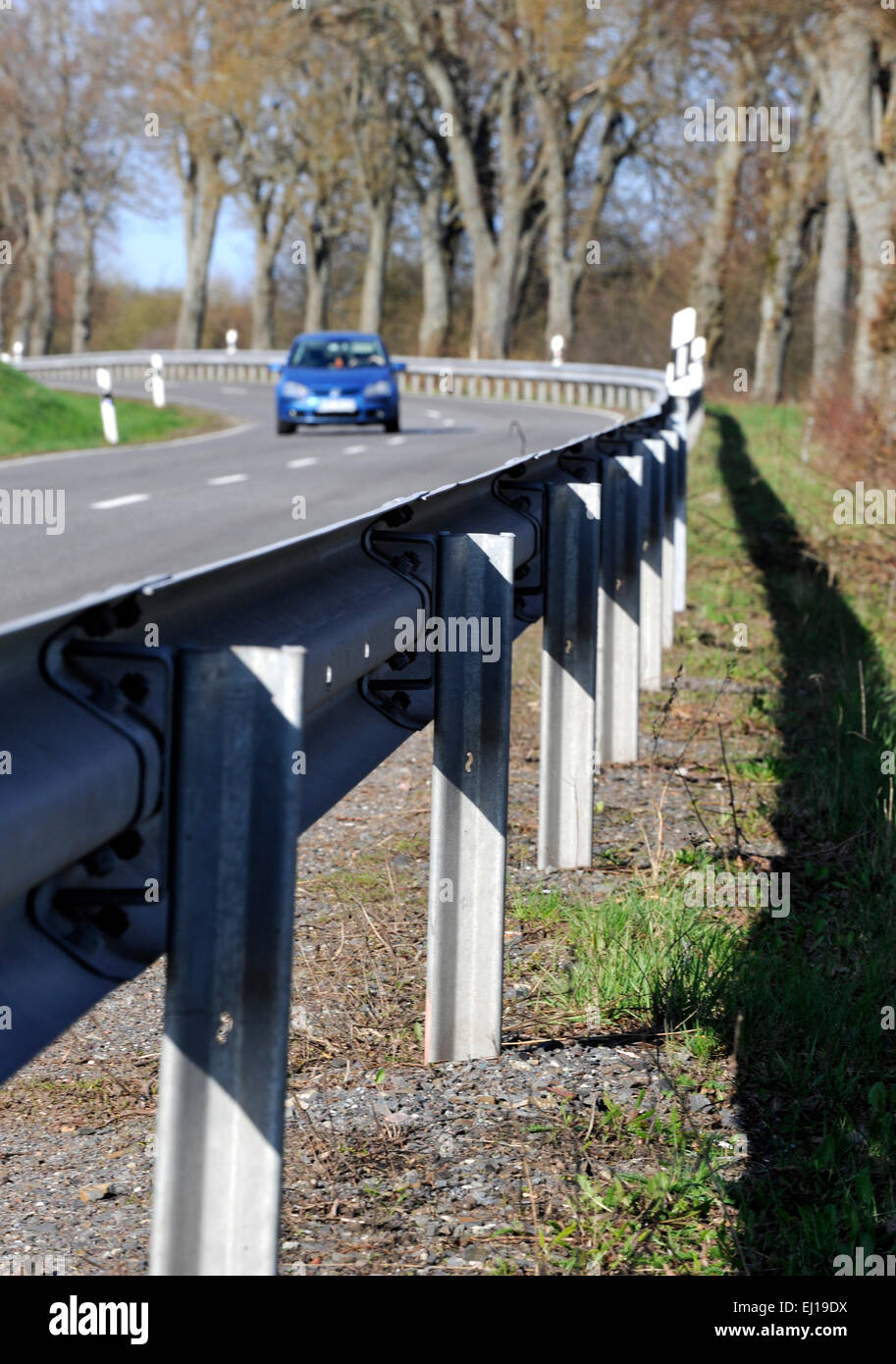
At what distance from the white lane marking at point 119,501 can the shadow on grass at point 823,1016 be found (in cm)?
889

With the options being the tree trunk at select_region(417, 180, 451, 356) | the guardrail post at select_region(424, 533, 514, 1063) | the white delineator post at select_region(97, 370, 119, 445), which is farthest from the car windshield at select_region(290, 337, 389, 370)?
the tree trunk at select_region(417, 180, 451, 356)

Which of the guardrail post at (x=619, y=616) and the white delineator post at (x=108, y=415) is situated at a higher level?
the white delineator post at (x=108, y=415)

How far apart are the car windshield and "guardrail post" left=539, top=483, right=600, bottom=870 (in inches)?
888

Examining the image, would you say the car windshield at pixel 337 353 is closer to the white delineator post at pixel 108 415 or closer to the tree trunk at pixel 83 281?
the white delineator post at pixel 108 415

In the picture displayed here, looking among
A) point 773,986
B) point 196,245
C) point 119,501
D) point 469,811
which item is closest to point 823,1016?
point 773,986

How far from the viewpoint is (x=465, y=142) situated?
165ft

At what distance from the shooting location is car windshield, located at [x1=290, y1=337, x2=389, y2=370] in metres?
27.8

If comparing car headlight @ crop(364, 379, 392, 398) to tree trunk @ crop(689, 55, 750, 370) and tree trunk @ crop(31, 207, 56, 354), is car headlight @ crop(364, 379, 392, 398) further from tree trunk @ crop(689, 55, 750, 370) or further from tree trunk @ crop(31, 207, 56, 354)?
tree trunk @ crop(31, 207, 56, 354)

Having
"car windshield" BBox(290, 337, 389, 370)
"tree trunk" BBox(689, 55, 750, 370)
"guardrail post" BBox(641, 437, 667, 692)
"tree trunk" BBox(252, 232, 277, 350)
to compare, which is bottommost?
"guardrail post" BBox(641, 437, 667, 692)

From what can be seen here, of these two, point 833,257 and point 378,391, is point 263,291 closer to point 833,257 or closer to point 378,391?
point 833,257

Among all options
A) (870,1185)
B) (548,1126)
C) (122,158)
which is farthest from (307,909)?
(122,158)

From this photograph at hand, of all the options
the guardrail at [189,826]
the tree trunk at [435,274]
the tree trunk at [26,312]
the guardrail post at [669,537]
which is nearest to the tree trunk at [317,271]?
the tree trunk at [435,274]

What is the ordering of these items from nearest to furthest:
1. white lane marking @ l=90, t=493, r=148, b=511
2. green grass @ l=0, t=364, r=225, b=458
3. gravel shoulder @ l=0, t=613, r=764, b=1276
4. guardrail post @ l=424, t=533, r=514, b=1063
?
gravel shoulder @ l=0, t=613, r=764, b=1276, guardrail post @ l=424, t=533, r=514, b=1063, white lane marking @ l=90, t=493, r=148, b=511, green grass @ l=0, t=364, r=225, b=458

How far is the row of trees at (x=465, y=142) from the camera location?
124 feet
